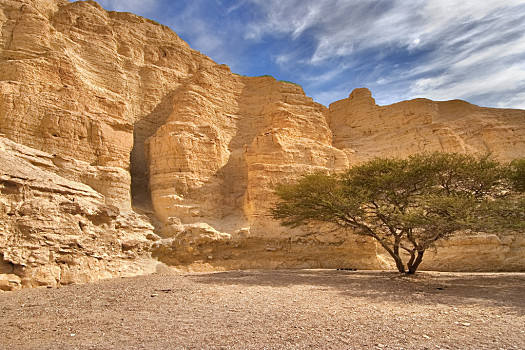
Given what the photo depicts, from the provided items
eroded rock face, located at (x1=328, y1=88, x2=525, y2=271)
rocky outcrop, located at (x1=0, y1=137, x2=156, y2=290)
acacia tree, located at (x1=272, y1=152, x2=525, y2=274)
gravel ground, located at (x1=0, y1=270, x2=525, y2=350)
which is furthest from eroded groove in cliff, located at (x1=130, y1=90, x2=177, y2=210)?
eroded rock face, located at (x1=328, y1=88, x2=525, y2=271)

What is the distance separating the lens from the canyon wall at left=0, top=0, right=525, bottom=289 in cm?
1192

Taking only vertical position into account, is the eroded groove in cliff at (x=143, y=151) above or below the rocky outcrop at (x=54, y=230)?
above

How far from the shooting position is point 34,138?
14.3m

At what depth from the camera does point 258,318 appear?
18.4ft

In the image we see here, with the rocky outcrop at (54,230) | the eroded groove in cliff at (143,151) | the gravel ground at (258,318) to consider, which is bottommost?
the gravel ground at (258,318)

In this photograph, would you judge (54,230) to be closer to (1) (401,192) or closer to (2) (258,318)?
(2) (258,318)

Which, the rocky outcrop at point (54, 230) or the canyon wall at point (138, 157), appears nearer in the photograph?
the rocky outcrop at point (54, 230)

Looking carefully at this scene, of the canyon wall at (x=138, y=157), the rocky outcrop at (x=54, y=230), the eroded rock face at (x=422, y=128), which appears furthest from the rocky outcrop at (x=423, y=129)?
the rocky outcrop at (x=54, y=230)

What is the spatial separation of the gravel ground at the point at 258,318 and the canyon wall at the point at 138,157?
4217 millimetres

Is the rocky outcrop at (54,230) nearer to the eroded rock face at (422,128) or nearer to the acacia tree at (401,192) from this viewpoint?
the acacia tree at (401,192)

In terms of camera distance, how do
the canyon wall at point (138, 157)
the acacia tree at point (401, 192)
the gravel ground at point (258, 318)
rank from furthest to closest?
the acacia tree at point (401, 192)
the canyon wall at point (138, 157)
the gravel ground at point (258, 318)

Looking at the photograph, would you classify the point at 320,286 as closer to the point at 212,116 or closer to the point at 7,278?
the point at 7,278

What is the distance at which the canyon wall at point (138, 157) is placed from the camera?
11922 millimetres

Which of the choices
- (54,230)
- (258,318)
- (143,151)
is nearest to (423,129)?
(143,151)
